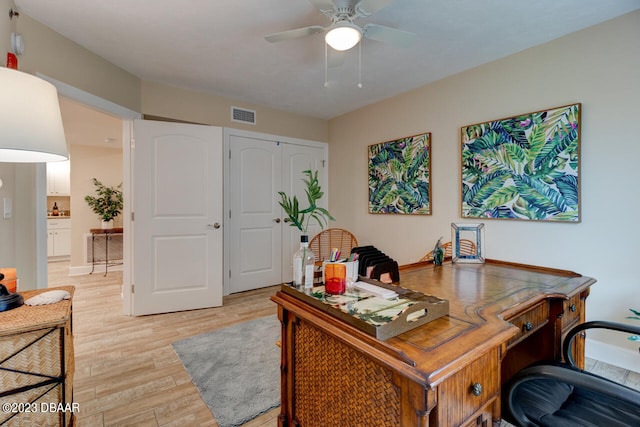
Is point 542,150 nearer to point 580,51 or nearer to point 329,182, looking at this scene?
point 580,51

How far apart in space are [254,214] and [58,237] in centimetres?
493

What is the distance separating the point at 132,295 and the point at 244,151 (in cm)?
207

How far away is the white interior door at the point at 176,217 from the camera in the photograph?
9.95 feet

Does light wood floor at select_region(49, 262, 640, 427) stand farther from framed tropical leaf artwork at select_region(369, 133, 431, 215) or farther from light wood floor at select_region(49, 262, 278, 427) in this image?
framed tropical leaf artwork at select_region(369, 133, 431, 215)

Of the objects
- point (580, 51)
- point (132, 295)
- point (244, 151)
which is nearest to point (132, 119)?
point (244, 151)

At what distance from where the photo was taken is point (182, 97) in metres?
3.38

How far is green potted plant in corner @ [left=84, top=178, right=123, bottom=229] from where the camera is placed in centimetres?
523

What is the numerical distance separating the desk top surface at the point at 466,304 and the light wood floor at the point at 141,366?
0.84 metres

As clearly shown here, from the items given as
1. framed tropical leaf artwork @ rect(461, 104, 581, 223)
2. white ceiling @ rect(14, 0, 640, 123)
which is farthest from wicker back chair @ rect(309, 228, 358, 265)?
white ceiling @ rect(14, 0, 640, 123)

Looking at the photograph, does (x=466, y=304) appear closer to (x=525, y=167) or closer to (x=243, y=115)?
(x=525, y=167)

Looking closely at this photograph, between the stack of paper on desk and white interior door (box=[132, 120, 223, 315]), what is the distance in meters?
2.51

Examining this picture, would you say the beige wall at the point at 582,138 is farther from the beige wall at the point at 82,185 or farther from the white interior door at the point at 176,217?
the beige wall at the point at 82,185

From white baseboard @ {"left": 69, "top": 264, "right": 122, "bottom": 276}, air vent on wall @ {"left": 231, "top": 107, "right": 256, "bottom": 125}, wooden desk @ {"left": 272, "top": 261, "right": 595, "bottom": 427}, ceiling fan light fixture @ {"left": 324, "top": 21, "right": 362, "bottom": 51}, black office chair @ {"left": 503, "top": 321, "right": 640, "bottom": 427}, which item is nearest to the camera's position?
wooden desk @ {"left": 272, "top": 261, "right": 595, "bottom": 427}

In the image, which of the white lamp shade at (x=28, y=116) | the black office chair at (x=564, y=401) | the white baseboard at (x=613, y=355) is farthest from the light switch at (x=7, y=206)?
the white baseboard at (x=613, y=355)
